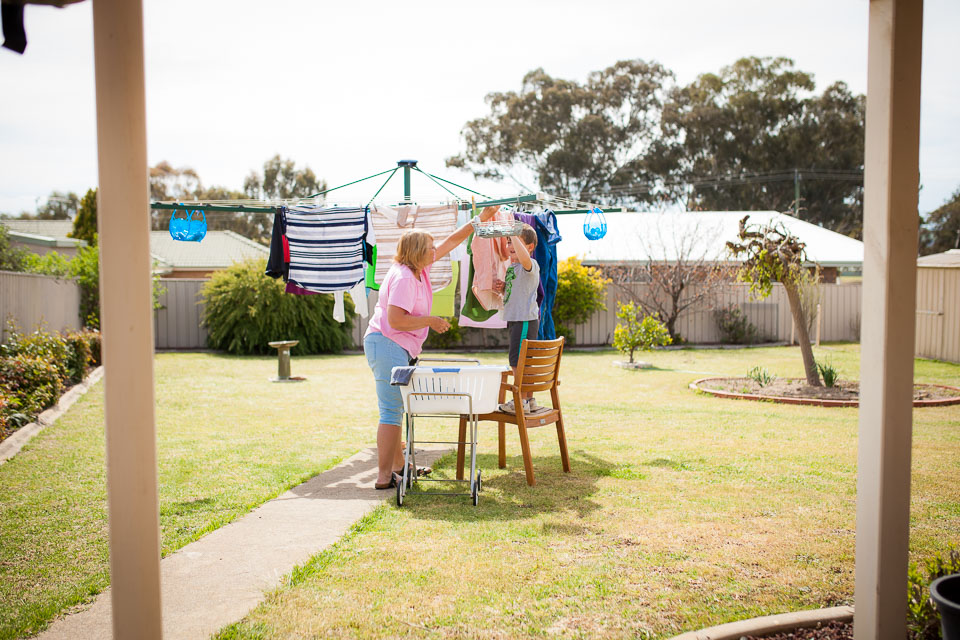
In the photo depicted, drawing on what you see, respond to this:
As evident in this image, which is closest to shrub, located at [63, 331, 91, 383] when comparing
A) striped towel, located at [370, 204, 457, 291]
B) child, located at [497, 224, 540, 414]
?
striped towel, located at [370, 204, 457, 291]

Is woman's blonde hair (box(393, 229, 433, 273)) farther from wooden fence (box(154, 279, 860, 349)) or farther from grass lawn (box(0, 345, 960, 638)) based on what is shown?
wooden fence (box(154, 279, 860, 349))

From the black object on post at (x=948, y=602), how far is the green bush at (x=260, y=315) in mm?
15748

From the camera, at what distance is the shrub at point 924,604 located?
277 centimetres

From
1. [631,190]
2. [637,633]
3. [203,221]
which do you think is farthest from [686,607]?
[631,190]

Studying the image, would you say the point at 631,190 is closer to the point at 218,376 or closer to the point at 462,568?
the point at 218,376

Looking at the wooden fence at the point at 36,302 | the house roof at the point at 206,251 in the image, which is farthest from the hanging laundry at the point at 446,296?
the house roof at the point at 206,251

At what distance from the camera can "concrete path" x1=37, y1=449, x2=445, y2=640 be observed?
324 centimetres

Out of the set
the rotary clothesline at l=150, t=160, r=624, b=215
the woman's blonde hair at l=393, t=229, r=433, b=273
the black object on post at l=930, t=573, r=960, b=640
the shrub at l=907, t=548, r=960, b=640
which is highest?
the rotary clothesline at l=150, t=160, r=624, b=215

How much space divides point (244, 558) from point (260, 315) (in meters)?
13.7

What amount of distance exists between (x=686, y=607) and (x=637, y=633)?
36 centimetres

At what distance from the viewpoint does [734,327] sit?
1970 cm

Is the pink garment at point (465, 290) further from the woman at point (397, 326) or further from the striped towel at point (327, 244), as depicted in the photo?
the woman at point (397, 326)

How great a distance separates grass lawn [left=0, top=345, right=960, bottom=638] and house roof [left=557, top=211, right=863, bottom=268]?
12.1 meters

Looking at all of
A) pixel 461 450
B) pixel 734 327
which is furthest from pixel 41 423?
pixel 734 327
